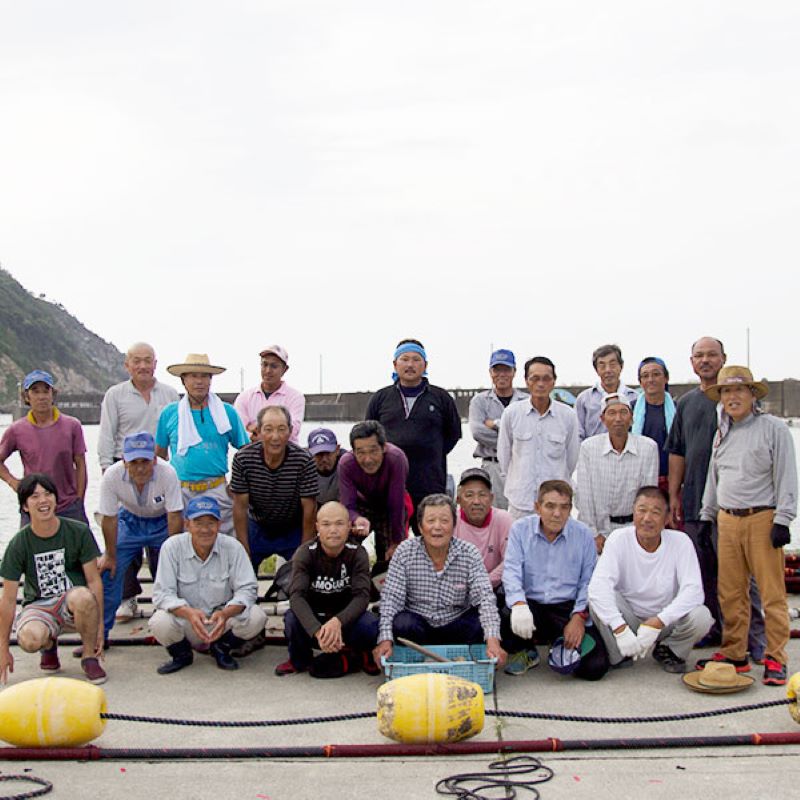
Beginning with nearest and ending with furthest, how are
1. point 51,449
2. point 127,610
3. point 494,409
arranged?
point 51,449, point 127,610, point 494,409

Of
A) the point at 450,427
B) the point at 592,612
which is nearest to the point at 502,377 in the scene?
the point at 450,427

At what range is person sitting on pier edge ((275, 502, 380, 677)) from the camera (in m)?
6.19

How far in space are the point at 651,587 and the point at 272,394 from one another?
3.34 m

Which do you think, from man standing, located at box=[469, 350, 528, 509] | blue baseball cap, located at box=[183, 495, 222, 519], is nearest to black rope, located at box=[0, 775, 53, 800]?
blue baseball cap, located at box=[183, 495, 222, 519]

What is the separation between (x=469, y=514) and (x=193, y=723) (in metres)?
2.31

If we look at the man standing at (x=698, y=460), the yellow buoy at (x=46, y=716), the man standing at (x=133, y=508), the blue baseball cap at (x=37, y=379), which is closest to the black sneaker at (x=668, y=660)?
the man standing at (x=698, y=460)

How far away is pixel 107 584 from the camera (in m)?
6.98

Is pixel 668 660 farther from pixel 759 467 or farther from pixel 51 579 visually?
pixel 51 579

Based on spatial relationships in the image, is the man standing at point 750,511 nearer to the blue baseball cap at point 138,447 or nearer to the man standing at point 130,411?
the blue baseball cap at point 138,447

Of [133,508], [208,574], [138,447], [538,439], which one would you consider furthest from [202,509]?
[538,439]

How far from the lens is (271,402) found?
793 cm

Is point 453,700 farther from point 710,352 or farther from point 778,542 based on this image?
point 710,352

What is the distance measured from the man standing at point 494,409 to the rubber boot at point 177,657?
9.35 ft

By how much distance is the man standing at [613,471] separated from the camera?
677 centimetres
